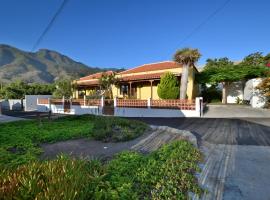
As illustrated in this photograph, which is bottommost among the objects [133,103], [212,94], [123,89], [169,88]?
[133,103]

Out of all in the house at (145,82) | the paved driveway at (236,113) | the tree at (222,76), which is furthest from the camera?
the house at (145,82)

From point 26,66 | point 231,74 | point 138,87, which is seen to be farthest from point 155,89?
point 26,66

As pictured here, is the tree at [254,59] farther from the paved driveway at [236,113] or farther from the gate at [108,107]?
the gate at [108,107]

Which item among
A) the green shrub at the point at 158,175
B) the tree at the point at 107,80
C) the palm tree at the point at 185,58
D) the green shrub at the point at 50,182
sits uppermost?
the palm tree at the point at 185,58

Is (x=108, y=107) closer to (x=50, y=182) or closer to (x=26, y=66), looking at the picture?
(x=50, y=182)

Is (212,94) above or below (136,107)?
above

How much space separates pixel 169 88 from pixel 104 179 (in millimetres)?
17293

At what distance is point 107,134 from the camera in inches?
316

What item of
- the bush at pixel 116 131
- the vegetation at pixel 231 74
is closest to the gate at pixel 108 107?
the vegetation at pixel 231 74

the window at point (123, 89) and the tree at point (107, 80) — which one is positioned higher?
the tree at point (107, 80)

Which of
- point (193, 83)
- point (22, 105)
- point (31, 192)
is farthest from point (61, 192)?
point (22, 105)

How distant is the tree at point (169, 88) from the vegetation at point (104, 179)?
50.5 feet

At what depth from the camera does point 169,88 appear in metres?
20.5

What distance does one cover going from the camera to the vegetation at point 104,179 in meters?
2.75
